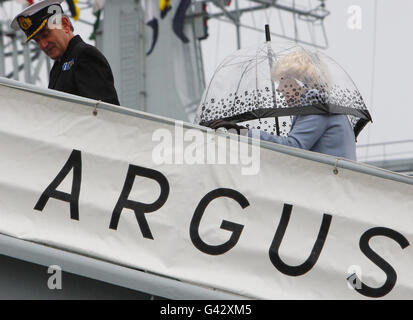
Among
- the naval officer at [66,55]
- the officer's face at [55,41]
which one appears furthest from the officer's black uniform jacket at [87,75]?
the officer's face at [55,41]

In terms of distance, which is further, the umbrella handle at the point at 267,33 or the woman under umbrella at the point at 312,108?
the umbrella handle at the point at 267,33

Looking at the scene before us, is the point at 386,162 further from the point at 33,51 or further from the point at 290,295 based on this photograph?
the point at 290,295

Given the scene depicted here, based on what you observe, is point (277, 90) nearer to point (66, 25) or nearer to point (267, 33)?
point (267, 33)

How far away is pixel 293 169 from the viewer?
4320mm

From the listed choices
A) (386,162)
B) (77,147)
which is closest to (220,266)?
(77,147)

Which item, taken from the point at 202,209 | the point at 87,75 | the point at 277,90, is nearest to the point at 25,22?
the point at 87,75

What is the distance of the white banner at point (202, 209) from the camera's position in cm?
421

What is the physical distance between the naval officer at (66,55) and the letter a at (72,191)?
1.49ft

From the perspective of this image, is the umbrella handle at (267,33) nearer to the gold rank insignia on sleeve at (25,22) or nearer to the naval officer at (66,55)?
the naval officer at (66,55)

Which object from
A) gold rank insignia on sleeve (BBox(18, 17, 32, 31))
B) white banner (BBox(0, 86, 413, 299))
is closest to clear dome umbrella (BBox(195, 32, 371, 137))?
white banner (BBox(0, 86, 413, 299))

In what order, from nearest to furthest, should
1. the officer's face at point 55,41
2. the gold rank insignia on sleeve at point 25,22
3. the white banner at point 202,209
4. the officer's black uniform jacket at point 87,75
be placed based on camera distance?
the white banner at point 202,209
the officer's black uniform jacket at point 87,75
the officer's face at point 55,41
the gold rank insignia on sleeve at point 25,22

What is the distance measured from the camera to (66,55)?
491 centimetres

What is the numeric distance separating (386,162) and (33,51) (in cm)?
889
